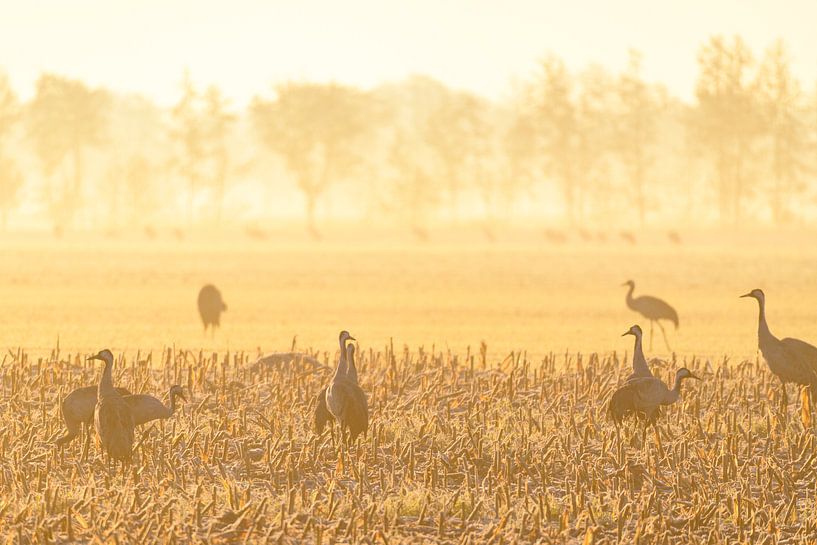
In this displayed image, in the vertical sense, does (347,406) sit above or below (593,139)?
below

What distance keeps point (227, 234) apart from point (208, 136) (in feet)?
69.9

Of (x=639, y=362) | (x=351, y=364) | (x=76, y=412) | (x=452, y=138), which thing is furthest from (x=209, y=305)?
(x=452, y=138)

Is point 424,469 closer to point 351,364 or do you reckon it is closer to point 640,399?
point 351,364

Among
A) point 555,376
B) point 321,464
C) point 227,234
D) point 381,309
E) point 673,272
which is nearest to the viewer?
point 321,464

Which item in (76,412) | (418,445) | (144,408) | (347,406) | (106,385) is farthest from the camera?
(418,445)

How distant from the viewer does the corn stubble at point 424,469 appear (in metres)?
9.95

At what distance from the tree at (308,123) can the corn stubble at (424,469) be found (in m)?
77.5

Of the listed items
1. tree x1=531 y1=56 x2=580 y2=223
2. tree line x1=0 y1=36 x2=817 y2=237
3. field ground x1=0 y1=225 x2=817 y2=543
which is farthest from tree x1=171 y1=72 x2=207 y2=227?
field ground x1=0 y1=225 x2=817 y2=543

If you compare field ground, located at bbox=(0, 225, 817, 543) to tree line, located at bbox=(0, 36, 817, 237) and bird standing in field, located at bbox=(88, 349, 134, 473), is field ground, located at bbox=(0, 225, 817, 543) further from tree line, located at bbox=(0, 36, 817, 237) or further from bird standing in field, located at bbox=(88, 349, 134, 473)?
tree line, located at bbox=(0, 36, 817, 237)

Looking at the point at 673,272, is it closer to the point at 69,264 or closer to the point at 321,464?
the point at 69,264

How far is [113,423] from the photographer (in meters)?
11.7

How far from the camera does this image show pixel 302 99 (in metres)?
96.6

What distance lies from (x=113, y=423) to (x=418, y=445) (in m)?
3.16

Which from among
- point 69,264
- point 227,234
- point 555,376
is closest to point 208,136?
point 227,234
